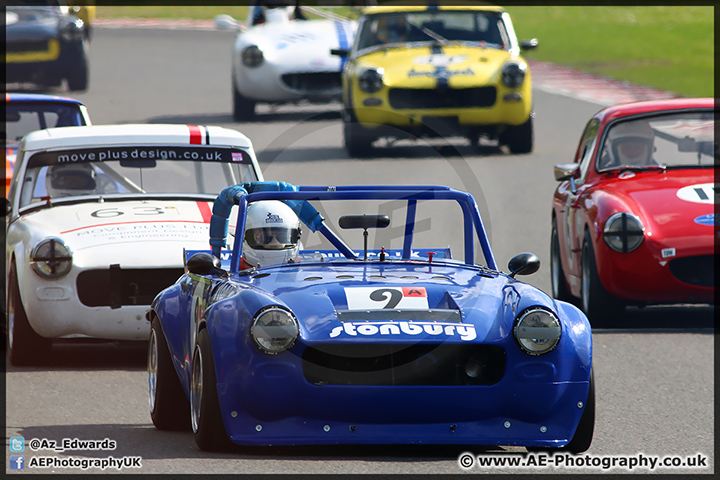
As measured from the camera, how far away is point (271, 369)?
538 centimetres

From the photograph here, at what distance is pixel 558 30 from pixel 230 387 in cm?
3924

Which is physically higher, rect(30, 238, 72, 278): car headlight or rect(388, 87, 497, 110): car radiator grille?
rect(30, 238, 72, 278): car headlight

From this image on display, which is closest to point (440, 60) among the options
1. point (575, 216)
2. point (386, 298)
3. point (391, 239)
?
point (575, 216)

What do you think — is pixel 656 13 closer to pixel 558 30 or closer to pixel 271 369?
pixel 558 30

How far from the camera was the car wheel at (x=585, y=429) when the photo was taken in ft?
18.4

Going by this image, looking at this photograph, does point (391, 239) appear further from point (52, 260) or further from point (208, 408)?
point (208, 408)

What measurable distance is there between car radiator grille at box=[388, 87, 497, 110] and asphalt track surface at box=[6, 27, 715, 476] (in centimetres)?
84

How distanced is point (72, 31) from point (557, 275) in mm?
13679

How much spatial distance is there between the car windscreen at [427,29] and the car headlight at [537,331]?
39.7ft

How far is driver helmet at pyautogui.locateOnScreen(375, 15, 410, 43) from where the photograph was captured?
17.5 meters

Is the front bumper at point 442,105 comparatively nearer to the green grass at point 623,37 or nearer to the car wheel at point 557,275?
the car wheel at point 557,275

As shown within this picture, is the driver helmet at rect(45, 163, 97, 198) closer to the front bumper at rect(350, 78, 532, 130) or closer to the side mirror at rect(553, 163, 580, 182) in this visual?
the side mirror at rect(553, 163, 580, 182)

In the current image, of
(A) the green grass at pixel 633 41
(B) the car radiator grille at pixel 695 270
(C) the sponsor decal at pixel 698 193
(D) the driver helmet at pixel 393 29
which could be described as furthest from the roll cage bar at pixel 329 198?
(A) the green grass at pixel 633 41

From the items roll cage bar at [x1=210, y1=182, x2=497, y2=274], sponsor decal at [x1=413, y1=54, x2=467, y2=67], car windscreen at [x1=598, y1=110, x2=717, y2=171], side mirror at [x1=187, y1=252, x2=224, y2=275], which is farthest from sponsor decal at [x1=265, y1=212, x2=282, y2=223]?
sponsor decal at [x1=413, y1=54, x2=467, y2=67]
